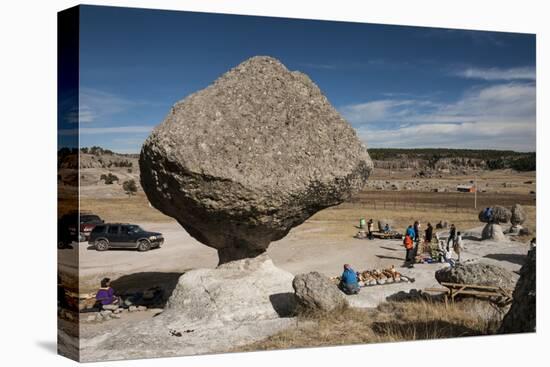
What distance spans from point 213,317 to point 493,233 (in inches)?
589

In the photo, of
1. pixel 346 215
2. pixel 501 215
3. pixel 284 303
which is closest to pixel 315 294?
pixel 284 303

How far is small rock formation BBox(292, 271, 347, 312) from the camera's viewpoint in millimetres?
11344

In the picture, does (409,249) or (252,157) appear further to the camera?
(409,249)

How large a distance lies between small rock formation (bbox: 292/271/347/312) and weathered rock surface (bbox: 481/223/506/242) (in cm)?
1340

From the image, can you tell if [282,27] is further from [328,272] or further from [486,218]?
[486,218]

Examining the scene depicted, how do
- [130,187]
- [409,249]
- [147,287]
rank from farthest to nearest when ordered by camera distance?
[130,187] → [409,249] → [147,287]

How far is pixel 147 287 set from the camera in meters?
15.9

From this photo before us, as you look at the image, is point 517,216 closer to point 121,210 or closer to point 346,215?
point 346,215

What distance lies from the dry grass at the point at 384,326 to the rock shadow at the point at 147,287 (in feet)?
13.5

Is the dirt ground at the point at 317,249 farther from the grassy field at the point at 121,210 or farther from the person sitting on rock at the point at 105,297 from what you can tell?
the person sitting on rock at the point at 105,297

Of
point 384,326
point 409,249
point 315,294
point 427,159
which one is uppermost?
point 427,159

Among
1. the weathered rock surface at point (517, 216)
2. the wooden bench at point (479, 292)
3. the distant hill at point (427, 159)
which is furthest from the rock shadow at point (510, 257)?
the wooden bench at point (479, 292)

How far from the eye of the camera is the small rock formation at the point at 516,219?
81.9 ft

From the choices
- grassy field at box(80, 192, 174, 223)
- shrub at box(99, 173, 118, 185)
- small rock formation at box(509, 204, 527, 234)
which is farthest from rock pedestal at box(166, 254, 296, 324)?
grassy field at box(80, 192, 174, 223)
